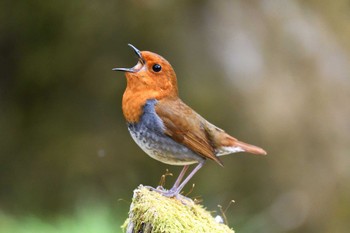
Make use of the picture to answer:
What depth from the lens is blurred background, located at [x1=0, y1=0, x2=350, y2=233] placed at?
6621 mm

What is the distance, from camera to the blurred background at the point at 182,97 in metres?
6.62

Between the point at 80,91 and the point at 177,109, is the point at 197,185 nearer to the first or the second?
the point at 80,91

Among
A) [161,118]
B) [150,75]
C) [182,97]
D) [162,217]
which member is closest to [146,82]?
[150,75]

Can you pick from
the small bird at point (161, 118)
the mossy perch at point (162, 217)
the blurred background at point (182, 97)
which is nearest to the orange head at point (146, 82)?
the small bird at point (161, 118)

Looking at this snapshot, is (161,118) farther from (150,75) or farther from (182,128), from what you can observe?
(150,75)

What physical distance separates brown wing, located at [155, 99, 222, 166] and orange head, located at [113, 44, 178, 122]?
0.08 metres

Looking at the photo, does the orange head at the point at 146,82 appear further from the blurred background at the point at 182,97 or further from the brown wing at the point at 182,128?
the blurred background at the point at 182,97

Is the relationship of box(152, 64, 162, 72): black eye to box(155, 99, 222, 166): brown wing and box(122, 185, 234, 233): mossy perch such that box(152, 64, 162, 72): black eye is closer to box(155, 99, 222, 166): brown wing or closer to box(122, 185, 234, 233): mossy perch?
box(155, 99, 222, 166): brown wing

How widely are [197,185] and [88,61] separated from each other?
153cm

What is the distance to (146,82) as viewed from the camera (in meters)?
4.00

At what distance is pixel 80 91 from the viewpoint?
22.0 ft

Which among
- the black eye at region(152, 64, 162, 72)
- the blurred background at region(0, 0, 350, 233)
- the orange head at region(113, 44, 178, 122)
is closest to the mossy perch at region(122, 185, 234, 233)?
the orange head at region(113, 44, 178, 122)

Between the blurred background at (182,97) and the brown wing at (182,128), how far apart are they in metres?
2.37

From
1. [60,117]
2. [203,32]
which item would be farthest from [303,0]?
[60,117]
